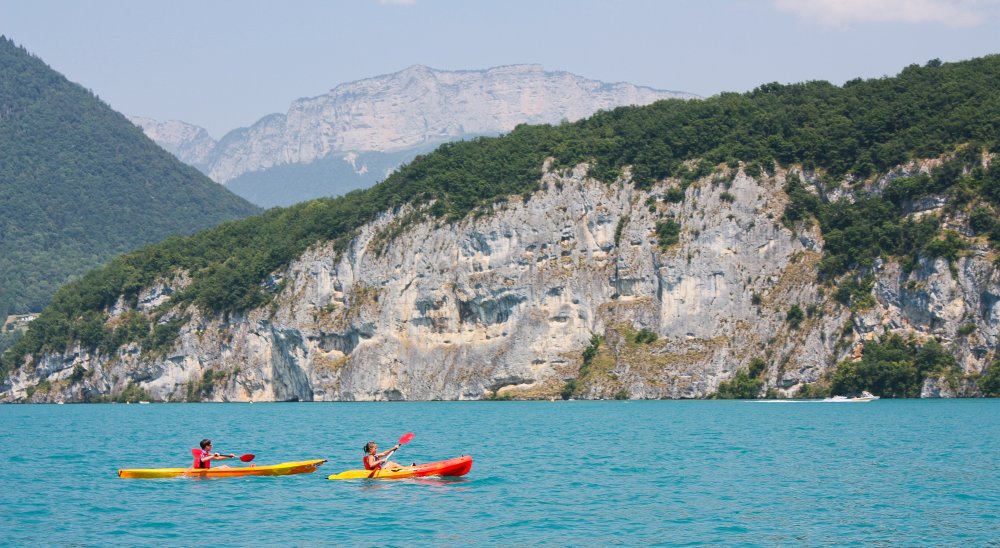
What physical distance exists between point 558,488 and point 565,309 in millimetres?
86065

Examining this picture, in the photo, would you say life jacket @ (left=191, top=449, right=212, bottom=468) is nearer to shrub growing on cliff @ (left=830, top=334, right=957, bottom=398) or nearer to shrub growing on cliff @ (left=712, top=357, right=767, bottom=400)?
shrub growing on cliff @ (left=830, top=334, right=957, bottom=398)

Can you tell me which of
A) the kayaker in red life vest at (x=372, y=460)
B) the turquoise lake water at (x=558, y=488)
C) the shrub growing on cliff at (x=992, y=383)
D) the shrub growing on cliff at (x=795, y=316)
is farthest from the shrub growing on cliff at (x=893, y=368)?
the kayaker in red life vest at (x=372, y=460)

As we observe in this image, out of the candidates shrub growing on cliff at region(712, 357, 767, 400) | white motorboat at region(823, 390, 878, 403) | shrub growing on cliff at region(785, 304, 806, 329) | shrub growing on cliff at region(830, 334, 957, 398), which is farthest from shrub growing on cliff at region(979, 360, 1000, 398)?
shrub growing on cliff at region(712, 357, 767, 400)

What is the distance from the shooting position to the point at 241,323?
488ft

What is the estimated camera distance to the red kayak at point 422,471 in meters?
47.5

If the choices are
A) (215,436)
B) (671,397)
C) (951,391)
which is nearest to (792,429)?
(215,436)

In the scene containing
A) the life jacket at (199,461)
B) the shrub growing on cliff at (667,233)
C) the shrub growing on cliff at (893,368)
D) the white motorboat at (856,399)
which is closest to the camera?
the life jacket at (199,461)

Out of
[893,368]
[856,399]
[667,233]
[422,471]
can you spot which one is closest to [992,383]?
[893,368]

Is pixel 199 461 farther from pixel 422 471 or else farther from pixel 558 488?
pixel 558 488

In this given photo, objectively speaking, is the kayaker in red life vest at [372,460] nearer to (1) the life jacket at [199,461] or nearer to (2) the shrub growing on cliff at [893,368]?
(1) the life jacket at [199,461]

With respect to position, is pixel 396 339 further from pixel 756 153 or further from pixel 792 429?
pixel 792 429

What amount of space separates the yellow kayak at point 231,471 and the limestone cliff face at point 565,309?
73789mm

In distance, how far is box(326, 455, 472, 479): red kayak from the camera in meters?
47.5

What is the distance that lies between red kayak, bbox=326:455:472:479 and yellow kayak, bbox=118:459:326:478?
7.33ft
